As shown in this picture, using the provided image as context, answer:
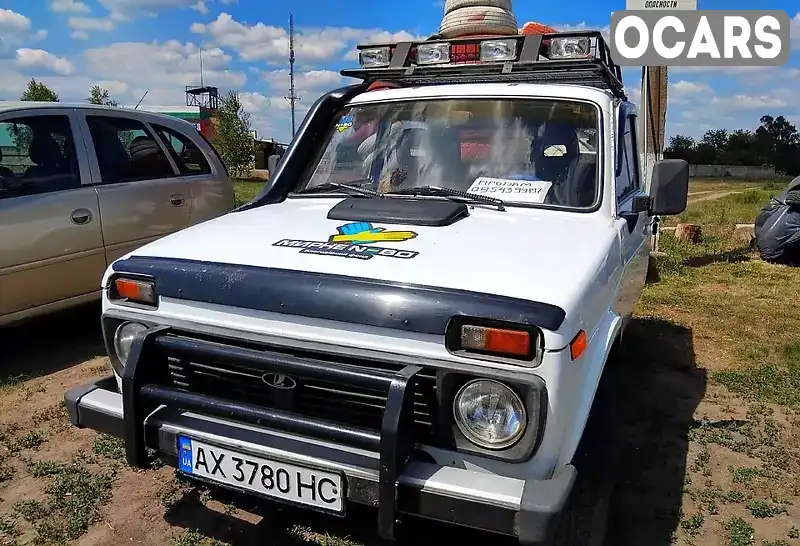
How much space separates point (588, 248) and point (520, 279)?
1.83ft

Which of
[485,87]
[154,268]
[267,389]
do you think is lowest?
[267,389]

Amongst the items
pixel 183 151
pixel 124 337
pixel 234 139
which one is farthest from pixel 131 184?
pixel 234 139

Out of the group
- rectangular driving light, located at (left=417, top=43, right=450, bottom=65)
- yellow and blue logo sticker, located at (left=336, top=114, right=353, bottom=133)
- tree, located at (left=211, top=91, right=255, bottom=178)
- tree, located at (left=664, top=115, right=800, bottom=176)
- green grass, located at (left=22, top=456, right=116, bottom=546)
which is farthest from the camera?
tree, located at (left=664, top=115, right=800, bottom=176)

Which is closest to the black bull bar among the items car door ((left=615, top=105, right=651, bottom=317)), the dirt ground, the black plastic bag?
the dirt ground

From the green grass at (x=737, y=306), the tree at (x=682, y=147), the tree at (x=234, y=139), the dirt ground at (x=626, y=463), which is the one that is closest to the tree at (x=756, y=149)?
the tree at (x=682, y=147)

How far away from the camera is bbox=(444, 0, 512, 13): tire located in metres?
7.96

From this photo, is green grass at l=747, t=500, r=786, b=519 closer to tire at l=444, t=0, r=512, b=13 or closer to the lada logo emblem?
the lada logo emblem

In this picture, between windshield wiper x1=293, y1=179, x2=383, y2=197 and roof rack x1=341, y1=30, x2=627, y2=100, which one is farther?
roof rack x1=341, y1=30, x2=627, y2=100

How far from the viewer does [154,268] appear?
2.60 m

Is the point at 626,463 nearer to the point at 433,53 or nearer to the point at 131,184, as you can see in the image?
the point at 433,53

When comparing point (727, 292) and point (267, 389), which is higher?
point (267, 389)

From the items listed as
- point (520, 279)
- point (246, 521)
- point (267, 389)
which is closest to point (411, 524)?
point (246, 521)

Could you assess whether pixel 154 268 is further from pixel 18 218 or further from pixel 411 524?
pixel 18 218

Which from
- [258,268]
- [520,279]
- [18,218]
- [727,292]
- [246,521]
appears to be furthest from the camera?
[727,292]
